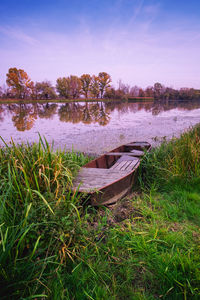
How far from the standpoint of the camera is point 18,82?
54.2 m

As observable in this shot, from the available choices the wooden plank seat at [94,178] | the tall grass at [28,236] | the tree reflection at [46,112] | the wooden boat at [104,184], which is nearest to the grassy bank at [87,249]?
the tall grass at [28,236]

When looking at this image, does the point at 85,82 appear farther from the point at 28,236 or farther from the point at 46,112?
the point at 28,236

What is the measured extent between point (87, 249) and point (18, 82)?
62192 millimetres

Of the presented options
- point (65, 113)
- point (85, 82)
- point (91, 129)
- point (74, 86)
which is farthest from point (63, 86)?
point (91, 129)

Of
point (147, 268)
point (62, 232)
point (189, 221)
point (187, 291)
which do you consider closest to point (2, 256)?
point (62, 232)

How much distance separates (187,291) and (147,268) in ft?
1.50

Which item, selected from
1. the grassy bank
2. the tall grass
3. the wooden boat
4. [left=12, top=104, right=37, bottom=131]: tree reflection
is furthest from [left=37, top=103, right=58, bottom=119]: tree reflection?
the tall grass

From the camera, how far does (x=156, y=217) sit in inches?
112

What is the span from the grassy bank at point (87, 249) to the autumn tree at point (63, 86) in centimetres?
6736

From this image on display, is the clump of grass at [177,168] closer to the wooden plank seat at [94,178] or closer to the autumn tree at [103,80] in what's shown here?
the wooden plank seat at [94,178]

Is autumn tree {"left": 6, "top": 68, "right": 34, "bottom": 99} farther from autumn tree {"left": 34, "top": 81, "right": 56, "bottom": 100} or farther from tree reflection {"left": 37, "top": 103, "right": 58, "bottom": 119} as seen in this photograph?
tree reflection {"left": 37, "top": 103, "right": 58, "bottom": 119}

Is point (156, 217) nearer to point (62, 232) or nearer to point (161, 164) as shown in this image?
point (62, 232)

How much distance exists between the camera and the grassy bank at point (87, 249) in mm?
1546

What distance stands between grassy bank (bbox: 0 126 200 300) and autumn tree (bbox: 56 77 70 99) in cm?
6736
